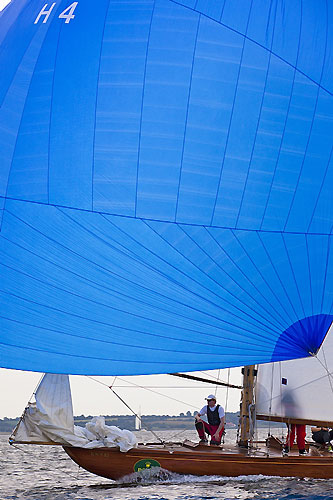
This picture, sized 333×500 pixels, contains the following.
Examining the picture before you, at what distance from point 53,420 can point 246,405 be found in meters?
4.16

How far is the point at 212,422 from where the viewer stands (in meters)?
14.1

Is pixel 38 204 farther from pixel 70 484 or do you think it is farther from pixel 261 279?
pixel 70 484

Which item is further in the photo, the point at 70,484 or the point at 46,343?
the point at 70,484

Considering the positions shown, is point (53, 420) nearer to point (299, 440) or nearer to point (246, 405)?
point (246, 405)

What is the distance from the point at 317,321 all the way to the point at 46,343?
3468 millimetres

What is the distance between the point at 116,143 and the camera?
9.38m

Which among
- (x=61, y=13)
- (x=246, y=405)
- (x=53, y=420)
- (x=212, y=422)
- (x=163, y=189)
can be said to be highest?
(x=61, y=13)

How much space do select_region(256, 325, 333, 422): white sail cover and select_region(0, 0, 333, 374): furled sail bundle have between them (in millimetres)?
4187

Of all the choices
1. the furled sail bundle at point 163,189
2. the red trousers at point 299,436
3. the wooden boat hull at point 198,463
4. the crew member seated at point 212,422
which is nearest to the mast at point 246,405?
the crew member seated at point 212,422

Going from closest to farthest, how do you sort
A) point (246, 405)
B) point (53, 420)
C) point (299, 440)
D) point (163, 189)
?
point (163, 189) → point (53, 420) → point (299, 440) → point (246, 405)

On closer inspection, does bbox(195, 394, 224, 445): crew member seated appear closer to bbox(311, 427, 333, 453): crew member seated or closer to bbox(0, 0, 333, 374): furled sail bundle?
bbox(311, 427, 333, 453): crew member seated

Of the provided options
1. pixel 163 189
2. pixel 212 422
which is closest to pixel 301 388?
pixel 212 422

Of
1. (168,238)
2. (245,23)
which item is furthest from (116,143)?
(245,23)

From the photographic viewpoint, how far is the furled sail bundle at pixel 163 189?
9.21 m
